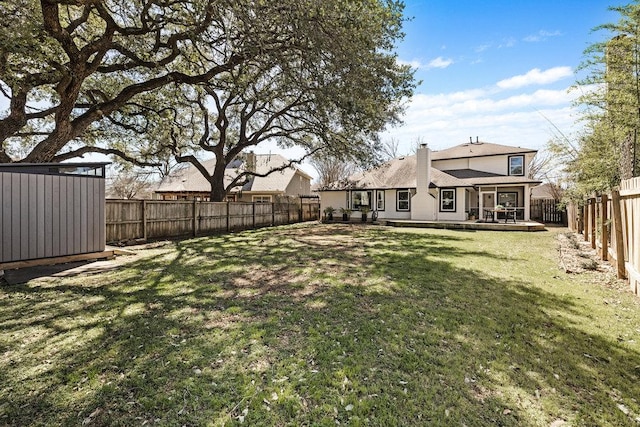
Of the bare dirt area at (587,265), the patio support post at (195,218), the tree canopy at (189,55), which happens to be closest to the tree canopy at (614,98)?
the bare dirt area at (587,265)

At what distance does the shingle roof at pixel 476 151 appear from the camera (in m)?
20.3

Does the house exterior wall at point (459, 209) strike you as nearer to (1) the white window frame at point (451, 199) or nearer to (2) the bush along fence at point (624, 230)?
(1) the white window frame at point (451, 199)

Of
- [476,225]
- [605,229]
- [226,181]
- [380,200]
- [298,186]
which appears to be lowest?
[476,225]

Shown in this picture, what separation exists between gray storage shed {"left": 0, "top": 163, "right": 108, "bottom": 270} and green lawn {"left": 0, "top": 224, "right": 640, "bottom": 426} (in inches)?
51.2

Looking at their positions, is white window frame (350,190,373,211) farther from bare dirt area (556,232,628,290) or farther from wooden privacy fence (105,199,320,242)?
bare dirt area (556,232,628,290)

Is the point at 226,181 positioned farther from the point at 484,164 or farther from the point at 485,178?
the point at 484,164

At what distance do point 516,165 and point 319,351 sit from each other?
848 inches

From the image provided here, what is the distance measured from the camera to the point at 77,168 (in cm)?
738

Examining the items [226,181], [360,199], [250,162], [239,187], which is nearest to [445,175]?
[360,199]

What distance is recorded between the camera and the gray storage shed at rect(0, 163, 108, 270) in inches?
246

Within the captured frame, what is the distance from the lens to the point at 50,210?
682 centimetres

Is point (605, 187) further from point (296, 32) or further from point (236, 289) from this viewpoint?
point (236, 289)

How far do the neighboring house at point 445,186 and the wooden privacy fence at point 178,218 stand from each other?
6.96m

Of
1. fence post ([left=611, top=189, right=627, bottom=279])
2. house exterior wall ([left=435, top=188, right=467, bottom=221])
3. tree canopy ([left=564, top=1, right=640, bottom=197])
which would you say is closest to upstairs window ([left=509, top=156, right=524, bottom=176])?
house exterior wall ([left=435, top=188, right=467, bottom=221])
